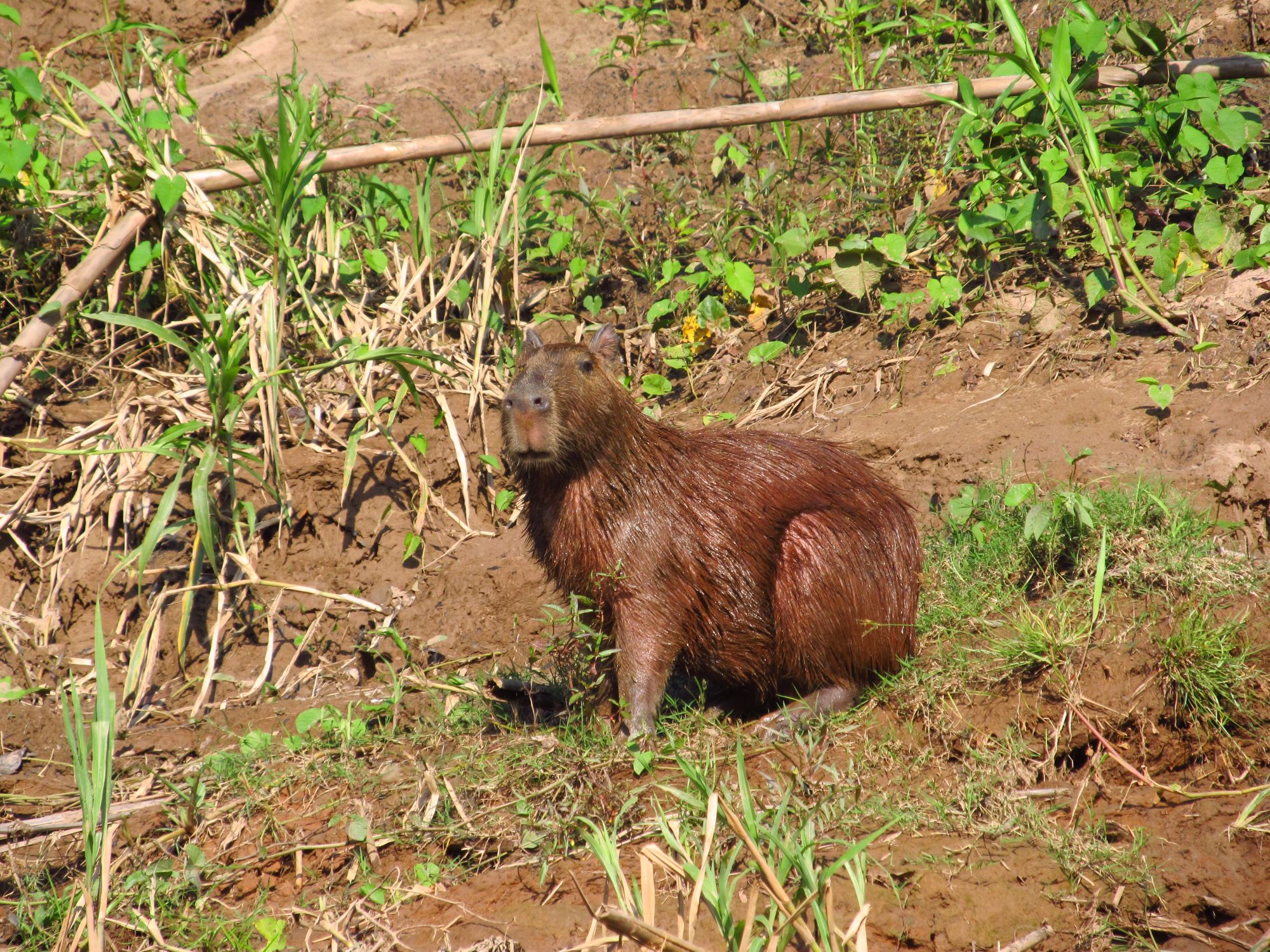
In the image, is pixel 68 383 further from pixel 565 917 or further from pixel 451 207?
pixel 565 917

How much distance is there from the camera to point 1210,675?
11.5 feet

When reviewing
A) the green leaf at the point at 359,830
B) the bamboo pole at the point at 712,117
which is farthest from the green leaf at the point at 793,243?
the green leaf at the point at 359,830

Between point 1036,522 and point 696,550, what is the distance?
4.16 feet

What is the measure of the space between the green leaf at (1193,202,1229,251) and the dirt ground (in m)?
0.21

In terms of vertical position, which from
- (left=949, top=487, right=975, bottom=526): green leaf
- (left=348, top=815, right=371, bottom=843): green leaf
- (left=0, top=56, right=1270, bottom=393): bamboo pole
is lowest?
(left=348, top=815, right=371, bottom=843): green leaf

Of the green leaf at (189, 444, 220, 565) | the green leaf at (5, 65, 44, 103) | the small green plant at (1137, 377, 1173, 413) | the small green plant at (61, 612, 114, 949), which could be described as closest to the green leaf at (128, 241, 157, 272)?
the green leaf at (5, 65, 44, 103)

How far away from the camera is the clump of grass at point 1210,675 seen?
350cm

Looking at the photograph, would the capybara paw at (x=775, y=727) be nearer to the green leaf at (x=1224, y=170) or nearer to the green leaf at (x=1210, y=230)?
the green leaf at (x=1210, y=230)

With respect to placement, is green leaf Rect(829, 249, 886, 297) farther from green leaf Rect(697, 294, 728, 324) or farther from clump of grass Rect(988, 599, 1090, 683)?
clump of grass Rect(988, 599, 1090, 683)

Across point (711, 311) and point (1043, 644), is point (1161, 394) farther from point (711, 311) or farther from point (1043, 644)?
point (711, 311)

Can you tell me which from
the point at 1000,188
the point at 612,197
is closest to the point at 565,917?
the point at 1000,188

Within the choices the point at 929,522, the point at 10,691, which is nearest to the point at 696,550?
the point at 929,522

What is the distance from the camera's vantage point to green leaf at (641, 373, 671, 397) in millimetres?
6055

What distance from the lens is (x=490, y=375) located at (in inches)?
229
